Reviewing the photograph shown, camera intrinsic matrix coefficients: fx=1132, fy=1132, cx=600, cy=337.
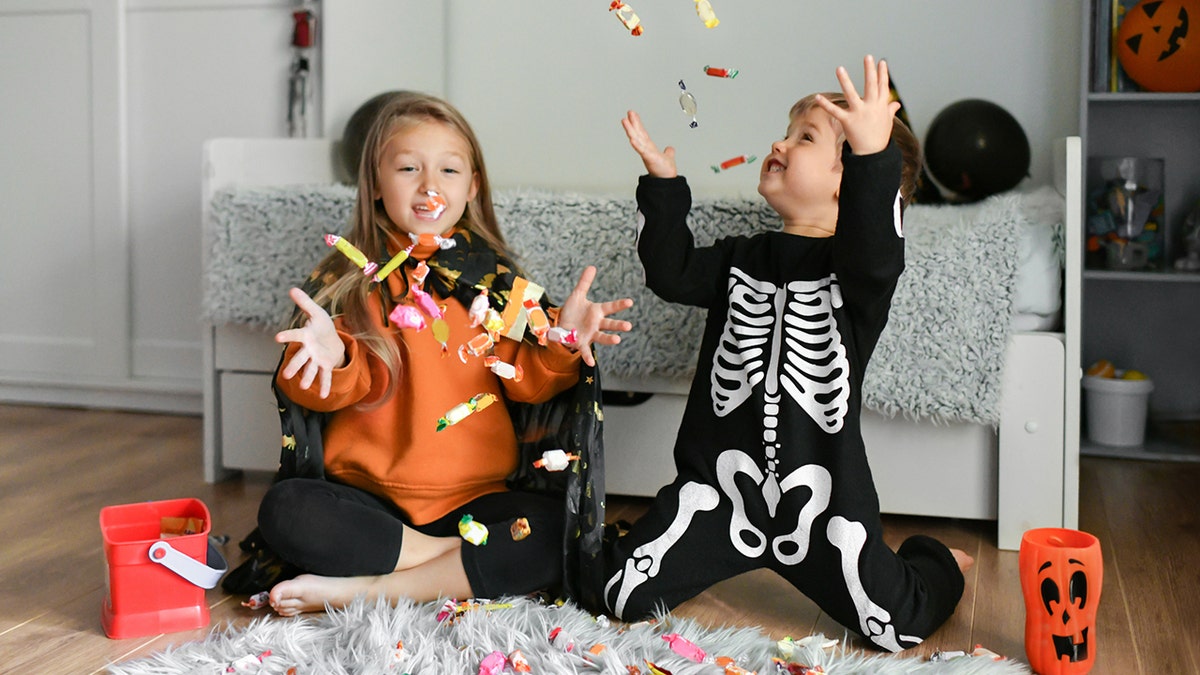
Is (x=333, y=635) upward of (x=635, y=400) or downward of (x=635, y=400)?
downward

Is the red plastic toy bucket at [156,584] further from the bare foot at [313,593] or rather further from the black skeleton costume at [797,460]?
the black skeleton costume at [797,460]

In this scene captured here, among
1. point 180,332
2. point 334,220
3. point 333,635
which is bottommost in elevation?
point 333,635

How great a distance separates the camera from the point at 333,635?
1.28 meters

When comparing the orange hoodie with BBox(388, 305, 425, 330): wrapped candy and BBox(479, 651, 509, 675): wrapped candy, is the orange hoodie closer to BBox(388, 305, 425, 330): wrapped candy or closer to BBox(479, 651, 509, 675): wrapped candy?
BBox(388, 305, 425, 330): wrapped candy

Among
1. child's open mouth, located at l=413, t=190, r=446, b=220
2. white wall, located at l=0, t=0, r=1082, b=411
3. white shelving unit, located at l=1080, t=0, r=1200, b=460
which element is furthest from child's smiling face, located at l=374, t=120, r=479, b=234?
white shelving unit, located at l=1080, t=0, r=1200, b=460

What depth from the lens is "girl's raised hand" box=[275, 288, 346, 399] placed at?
1.32 meters

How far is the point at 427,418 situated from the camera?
4.89 ft

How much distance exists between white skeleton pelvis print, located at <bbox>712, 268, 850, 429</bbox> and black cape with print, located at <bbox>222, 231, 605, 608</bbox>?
0.58ft

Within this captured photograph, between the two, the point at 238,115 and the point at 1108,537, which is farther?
the point at 238,115

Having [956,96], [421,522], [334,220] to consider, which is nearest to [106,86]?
[334,220]

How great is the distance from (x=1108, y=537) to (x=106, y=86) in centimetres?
237

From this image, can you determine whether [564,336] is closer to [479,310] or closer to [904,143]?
[479,310]

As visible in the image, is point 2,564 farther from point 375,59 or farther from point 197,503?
point 375,59

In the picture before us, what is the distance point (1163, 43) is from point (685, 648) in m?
1.68
